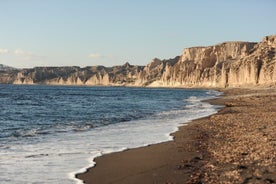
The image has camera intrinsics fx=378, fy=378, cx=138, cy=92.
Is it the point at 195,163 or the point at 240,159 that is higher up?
the point at 240,159

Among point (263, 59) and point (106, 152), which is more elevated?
point (263, 59)

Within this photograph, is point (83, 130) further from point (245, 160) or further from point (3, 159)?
point (245, 160)

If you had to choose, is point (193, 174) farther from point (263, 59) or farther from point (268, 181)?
point (263, 59)

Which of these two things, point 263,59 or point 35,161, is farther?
point 263,59

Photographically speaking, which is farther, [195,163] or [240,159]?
[195,163]

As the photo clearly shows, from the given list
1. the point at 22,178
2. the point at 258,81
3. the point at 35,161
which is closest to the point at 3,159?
the point at 35,161

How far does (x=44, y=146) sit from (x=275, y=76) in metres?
113

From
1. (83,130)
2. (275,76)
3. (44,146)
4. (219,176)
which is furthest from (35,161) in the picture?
(275,76)

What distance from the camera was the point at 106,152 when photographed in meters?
13.5

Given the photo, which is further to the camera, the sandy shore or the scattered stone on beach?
the sandy shore

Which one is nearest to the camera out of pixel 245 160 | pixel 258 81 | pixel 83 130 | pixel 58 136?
pixel 245 160

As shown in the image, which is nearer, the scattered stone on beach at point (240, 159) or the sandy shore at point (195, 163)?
the scattered stone on beach at point (240, 159)

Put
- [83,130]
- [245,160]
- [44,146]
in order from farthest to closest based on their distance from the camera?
1. [83,130]
2. [44,146]
3. [245,160]

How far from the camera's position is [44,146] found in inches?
591
